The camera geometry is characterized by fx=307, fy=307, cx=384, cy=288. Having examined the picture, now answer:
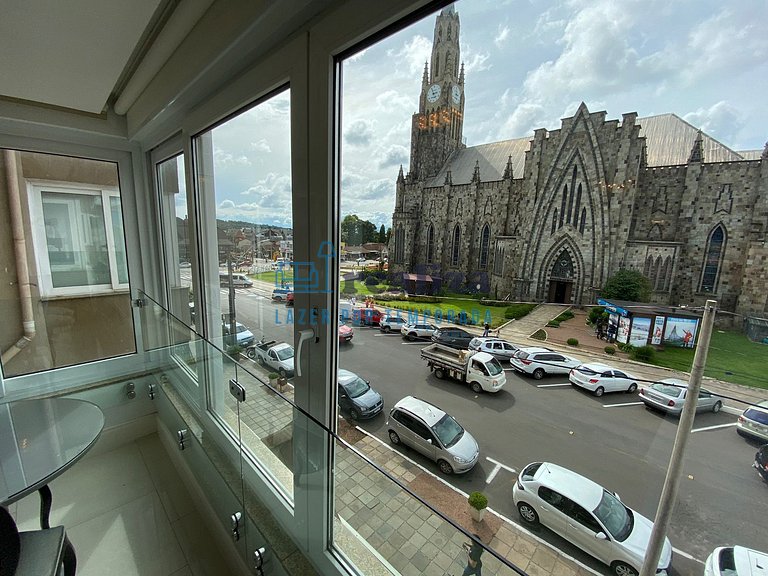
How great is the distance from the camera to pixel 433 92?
81 centimetres

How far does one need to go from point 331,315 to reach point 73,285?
245 centimetres

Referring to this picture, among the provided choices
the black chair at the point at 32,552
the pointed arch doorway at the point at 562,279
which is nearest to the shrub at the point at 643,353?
the pointed arch doorway at the point at 562,279

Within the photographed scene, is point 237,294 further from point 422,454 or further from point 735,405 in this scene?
point 735,405

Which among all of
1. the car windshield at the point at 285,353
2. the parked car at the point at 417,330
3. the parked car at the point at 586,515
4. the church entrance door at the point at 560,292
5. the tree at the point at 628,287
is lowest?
the parked car at the point at 586,515

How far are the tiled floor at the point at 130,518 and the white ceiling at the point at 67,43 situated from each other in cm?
212

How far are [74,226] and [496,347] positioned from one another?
9.47 feet

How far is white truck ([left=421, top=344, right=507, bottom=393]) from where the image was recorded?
791 millimetres

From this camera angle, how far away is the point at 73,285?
2.22 m

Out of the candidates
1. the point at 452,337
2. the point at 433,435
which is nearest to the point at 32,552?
the point at 433,435

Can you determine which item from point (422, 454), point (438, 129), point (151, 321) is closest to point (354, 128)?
point (438, 129)

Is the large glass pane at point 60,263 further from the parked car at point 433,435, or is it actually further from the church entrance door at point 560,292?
the church entrance door at point 560,292

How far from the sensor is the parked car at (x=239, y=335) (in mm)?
1566

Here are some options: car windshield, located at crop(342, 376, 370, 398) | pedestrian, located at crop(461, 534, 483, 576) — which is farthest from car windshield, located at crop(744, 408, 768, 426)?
car windshield, located at crop(342, 376, 370, 398)

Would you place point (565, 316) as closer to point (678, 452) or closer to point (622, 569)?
point (678, 452)
